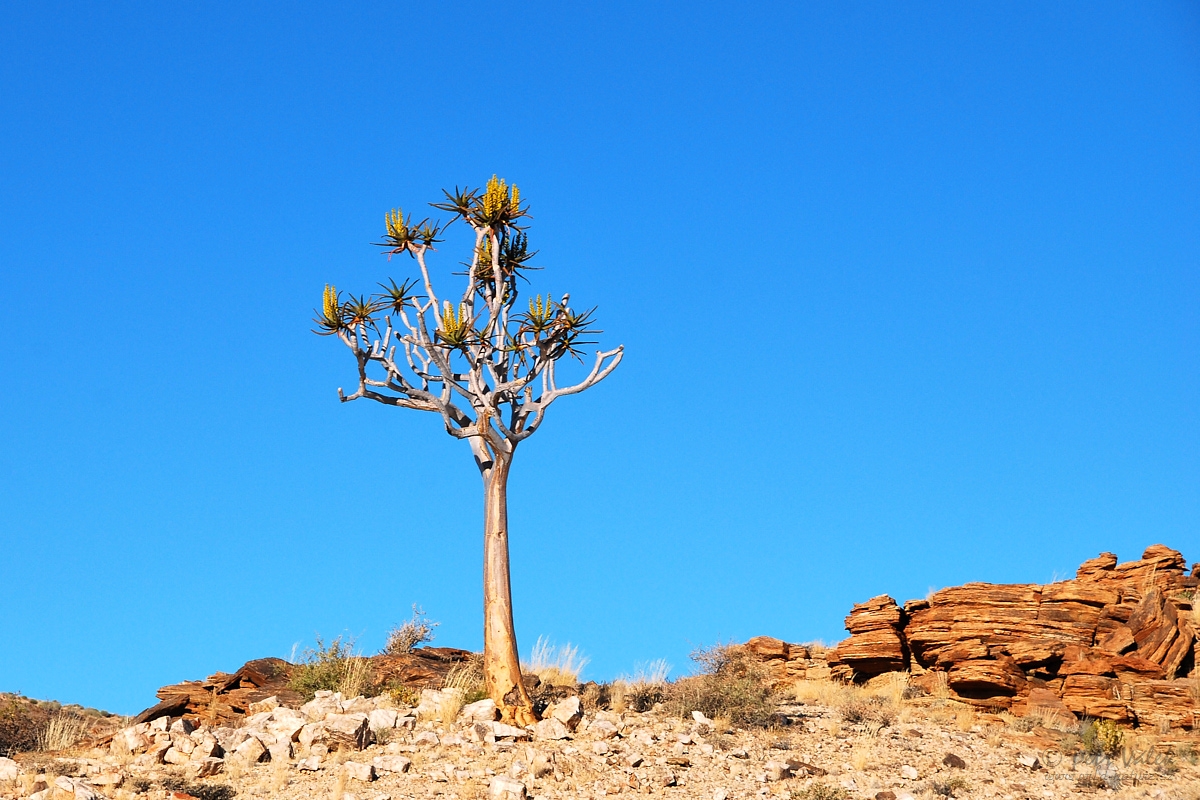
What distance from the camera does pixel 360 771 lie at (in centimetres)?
1517

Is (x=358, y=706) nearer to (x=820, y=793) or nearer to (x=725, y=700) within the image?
(x=725, y=700)

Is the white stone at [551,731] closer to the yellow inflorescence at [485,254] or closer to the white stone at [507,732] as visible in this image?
the white stone at [507,732]

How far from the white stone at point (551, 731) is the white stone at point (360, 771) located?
8.53ft

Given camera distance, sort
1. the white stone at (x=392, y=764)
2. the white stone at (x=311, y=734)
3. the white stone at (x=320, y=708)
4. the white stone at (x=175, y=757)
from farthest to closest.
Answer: the white stone at (x=320, y=708) → the white stone at (x=311, y=734) → the white stone at (x=175, y=757) → the white stone at (x=392, y=764)

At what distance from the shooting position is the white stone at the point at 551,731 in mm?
16875

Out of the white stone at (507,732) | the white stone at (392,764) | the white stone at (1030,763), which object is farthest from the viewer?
the white stone at (1030,763)

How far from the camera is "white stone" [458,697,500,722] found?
683 inches

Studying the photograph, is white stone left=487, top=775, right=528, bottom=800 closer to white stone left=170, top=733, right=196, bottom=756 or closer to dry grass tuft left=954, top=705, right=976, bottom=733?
white stone left=170, top=733, right=196, bottom=756

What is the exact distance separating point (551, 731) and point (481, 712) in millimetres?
1136

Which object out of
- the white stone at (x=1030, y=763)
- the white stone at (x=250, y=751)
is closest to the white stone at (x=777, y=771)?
the white stone at (x=1030, y=763)

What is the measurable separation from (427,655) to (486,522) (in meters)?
4.99

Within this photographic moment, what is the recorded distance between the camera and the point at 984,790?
1620 centimetres

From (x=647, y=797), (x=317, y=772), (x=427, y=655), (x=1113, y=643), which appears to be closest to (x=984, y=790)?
(x=647, y=797)

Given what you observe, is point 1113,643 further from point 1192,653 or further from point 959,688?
point 959,688
